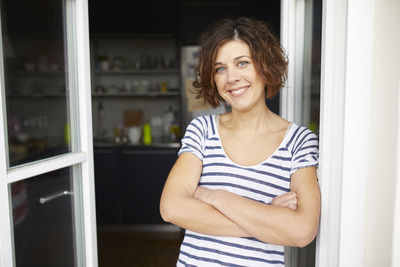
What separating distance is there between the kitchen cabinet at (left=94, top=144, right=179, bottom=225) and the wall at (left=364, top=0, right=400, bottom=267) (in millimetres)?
3354

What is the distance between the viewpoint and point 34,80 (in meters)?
1.54

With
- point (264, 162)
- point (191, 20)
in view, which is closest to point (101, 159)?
point (191, 20)

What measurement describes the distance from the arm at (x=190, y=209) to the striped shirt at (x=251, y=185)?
66mm

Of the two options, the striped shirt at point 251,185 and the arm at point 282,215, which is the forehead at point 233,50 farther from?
the arm at point 282,215

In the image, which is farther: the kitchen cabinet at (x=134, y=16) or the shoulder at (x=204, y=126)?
the kitchen cabinet at (x=134, y=16)

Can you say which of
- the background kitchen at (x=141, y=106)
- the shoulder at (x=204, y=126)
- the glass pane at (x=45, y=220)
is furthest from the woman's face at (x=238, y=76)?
the background kitchen at (x=141, y=106)

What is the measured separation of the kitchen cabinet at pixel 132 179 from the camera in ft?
13.8

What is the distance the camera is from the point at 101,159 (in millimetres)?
4207

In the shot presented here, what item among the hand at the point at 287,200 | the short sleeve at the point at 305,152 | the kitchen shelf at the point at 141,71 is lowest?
the hand at the point at 287,200

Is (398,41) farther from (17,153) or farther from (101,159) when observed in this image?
(101,159)

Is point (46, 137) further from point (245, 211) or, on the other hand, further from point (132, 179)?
point (132, 179)

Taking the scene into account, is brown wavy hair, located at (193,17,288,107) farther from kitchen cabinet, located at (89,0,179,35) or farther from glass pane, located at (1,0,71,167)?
kitchen cabinet, located at (89,0,179,35)

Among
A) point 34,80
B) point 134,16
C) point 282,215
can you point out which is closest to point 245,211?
point 282,215

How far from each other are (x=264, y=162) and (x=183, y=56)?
3.22 meters
